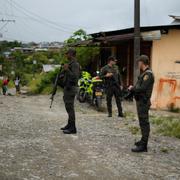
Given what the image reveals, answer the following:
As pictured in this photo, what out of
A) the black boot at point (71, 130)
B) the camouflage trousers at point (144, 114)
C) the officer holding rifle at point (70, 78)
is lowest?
the black boot at point (71, 130)

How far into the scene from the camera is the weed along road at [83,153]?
6.19 meters

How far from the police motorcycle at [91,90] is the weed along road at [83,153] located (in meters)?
5.01

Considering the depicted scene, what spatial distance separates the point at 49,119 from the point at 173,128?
11.4 feet

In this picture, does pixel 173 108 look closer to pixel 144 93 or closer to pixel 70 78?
pixel 70 78

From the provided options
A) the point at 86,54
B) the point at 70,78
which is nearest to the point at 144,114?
the point at 70,78

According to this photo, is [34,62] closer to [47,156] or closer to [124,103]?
[124,103]

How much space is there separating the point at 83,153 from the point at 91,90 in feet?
31.5

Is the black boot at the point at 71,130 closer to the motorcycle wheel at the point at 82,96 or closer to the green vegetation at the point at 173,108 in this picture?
the green vegetation at the point at 173,108

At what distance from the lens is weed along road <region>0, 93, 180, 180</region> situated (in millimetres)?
6191

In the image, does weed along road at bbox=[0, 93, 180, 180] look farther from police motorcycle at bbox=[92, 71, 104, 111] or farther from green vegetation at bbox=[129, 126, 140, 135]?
police motorcycle at bbox=[92, 71, 104, 111]

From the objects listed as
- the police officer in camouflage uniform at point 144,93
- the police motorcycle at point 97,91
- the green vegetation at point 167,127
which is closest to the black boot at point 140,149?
the police officer in camouflage uniform at point 144,93

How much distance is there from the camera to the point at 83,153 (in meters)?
7.37

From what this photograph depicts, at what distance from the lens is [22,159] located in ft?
22.2

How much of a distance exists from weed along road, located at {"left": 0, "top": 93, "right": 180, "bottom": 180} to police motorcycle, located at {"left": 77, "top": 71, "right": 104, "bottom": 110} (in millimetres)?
5013
